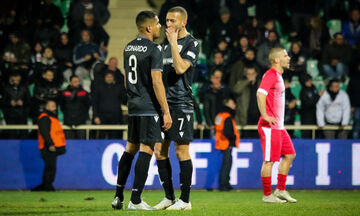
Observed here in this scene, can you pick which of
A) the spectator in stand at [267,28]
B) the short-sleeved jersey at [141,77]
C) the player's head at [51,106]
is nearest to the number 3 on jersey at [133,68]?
the short-sleeved jersey at [141,77]

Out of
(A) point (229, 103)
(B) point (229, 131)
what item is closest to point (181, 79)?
A: (B) point (229, 131)

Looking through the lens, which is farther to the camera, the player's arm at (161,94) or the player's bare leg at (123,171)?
the player's bare leg at (123,171)

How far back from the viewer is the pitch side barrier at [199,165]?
14.5m

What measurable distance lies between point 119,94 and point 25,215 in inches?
297

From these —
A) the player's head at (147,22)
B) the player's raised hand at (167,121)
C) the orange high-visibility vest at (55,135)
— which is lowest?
the orange high-visibility vest at (55,135)

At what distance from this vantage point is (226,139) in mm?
14375

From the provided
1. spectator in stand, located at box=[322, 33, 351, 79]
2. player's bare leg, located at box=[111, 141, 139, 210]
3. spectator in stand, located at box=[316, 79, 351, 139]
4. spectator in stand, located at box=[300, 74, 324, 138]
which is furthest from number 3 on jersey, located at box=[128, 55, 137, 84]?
spectator in stand, located at box=[322, 33, 351, 79]

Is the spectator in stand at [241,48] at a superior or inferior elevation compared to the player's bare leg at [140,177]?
superior

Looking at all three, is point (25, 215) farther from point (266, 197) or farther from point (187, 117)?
point (266, 197)

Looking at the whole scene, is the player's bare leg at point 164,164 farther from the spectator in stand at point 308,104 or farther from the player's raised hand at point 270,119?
the spectator in stand at point 308,104

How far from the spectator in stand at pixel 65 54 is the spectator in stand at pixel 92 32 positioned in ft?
1.81

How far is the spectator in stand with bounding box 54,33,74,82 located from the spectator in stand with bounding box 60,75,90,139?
1727mm

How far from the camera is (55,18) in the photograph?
1872 cm

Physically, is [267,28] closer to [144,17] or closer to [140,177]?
[144,17]
